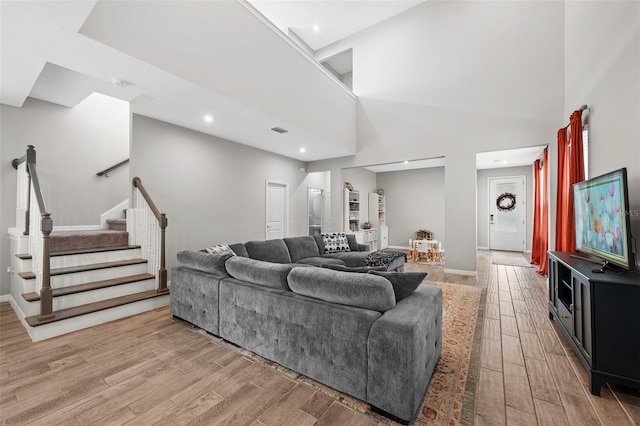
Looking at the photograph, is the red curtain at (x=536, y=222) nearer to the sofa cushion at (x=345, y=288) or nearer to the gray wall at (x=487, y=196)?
the gray wall at (x=487, y=196)

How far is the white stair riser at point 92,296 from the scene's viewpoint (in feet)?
9.01

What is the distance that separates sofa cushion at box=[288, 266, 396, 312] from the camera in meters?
1.75

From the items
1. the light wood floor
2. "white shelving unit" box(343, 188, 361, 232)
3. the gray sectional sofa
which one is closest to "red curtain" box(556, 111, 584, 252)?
the light wood floor

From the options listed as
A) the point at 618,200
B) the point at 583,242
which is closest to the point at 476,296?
the point at 583,242

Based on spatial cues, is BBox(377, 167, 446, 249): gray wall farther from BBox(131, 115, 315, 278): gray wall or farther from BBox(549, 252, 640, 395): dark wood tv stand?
BBox(549, 252, 640, 395): dark wood tv stand

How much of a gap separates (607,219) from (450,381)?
1.88 metres

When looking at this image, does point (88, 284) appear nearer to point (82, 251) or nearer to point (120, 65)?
point (82, 251)

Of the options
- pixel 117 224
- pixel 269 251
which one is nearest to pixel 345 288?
pixel 269 251

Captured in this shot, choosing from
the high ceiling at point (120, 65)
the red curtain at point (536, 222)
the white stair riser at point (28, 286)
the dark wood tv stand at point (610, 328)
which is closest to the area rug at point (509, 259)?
the red curtain at point (536, 222)

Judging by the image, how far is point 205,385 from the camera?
1.92m

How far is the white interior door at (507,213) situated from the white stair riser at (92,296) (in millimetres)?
8764

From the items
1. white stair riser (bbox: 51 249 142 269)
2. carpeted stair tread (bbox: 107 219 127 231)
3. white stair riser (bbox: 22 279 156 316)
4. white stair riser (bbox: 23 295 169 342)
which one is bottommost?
white stair riser (bbox: 23 295 169 342)

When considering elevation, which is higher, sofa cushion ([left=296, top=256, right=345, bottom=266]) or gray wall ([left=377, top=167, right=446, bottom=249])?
gray wall ([left=377, top=167, right=446, bottom=249])

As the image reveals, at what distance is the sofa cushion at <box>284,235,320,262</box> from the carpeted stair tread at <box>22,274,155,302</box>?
209cm
